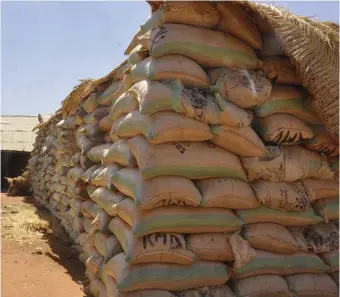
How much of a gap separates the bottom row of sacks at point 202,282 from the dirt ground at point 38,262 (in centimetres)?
125

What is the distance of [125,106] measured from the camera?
2697 mm

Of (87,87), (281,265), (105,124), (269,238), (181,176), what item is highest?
(87,87)

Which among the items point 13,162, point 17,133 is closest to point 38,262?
point 13,162

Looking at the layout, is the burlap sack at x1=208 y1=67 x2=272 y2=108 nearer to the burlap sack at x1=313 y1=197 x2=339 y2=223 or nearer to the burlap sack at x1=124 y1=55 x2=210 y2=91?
the burlap sack at x1=124 y1=55 x2=210 y2=91

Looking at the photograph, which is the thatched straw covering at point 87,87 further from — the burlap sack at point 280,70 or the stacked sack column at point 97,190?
the burlap sack at point 280,70

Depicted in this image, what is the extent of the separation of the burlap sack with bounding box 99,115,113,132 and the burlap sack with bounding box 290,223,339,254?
2.03 metres

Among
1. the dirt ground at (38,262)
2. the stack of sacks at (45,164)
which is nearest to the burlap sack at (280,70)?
the dirt ground at (38,262)

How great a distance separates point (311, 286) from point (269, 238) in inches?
17.0

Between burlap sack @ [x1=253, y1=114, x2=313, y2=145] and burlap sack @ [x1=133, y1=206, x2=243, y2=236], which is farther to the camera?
burlap sack @ [x1=253, y1=114, x2=313, y2=145]

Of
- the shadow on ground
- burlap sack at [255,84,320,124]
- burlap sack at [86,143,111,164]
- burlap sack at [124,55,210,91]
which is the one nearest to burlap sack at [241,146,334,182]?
burlap sack at [255,84,320,124]

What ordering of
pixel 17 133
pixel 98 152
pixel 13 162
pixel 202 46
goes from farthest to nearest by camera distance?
pixel 17 133, pixel 13 162, pixel 98 152, pixel 202 46

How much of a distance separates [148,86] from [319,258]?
1.65 m

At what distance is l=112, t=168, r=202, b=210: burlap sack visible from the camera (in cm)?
207

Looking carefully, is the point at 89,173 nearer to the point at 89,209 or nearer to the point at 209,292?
the point at 89,209
